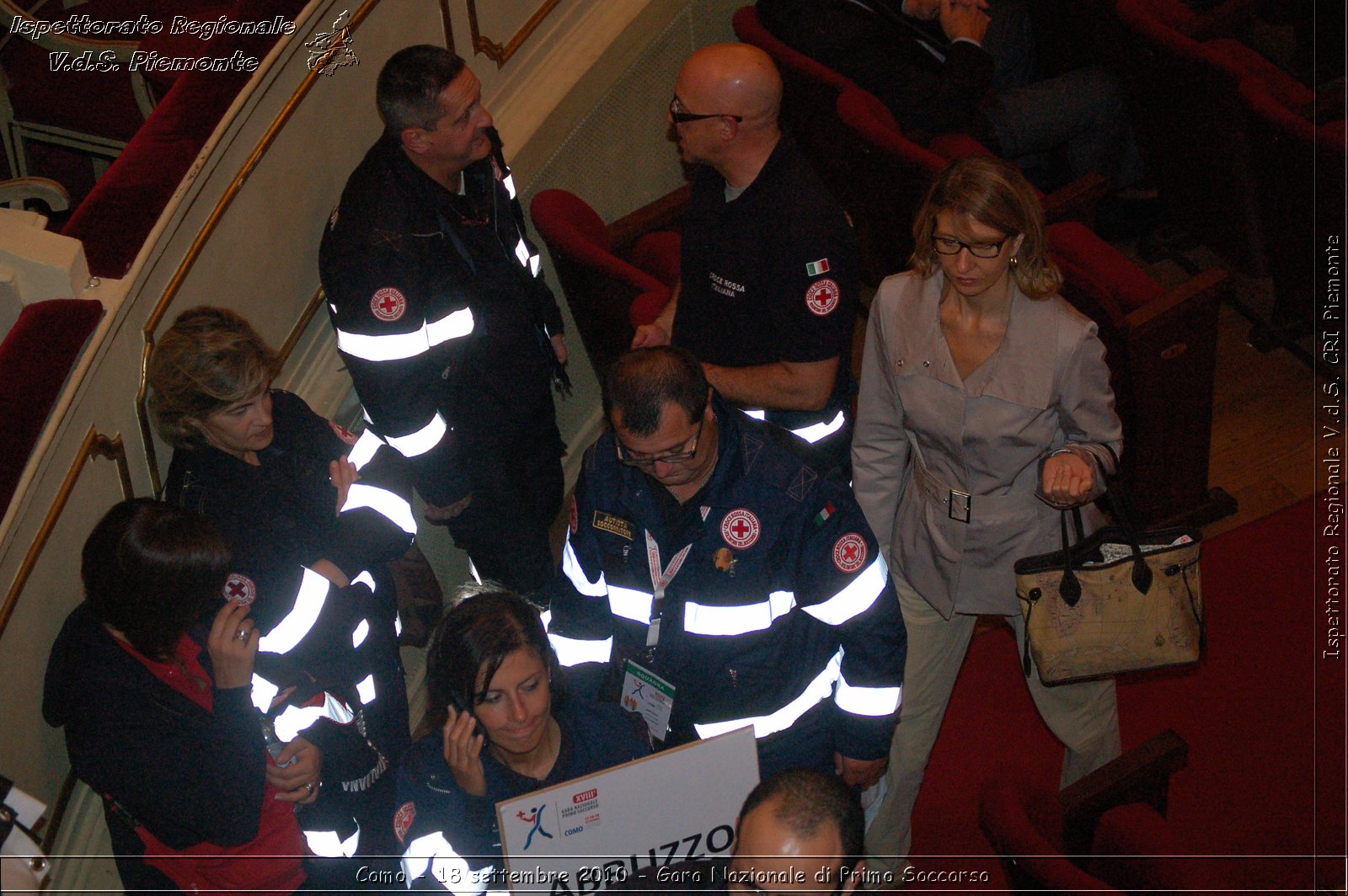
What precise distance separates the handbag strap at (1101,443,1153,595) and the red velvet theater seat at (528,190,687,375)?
1300 millimetres

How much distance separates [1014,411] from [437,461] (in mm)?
1482

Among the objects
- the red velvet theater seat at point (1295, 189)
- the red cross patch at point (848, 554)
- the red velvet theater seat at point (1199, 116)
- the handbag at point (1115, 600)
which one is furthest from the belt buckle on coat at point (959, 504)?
the red velvet theater seat at point (1199, 116)

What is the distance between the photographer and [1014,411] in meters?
2.56

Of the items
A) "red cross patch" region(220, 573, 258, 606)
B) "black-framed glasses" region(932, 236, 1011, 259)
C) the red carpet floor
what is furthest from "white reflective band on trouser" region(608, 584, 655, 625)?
the red carpet floor

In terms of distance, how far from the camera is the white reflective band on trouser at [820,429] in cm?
310

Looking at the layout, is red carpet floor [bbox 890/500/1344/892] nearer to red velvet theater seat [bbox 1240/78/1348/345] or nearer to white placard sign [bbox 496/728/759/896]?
red velvet theater seat [bbox 1240/78/1348/345]

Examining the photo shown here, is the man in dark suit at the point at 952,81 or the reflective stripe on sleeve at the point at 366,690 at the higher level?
the man in dark suit at the point at 952,81

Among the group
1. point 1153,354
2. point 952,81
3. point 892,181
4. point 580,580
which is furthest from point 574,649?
point 952,81

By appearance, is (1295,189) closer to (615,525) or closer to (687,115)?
(687,115)

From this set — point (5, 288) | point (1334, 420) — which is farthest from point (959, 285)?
point (1334, 420)

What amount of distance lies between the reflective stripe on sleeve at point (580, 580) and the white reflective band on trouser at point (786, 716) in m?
0.35

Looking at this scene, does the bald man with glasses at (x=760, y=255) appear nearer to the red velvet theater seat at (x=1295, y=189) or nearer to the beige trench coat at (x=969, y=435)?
the beige trench coat at (x=969, y=435)

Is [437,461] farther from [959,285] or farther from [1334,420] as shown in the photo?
[1334,420]

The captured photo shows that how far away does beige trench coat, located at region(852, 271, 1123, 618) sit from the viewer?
2.54 m
